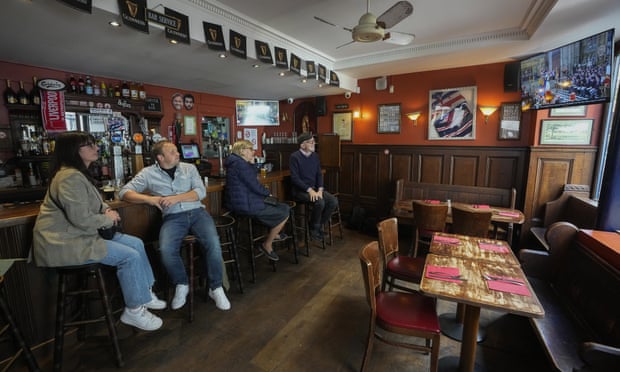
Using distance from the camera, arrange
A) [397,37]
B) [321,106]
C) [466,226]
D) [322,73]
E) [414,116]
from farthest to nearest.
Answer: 1. [321,106]
2. [414,116]
3. [322,73]
4. [466,226]
5. [397,37]

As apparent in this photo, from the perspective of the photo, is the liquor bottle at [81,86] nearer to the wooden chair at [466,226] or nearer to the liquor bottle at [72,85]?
the liquor bottle at [72,85]

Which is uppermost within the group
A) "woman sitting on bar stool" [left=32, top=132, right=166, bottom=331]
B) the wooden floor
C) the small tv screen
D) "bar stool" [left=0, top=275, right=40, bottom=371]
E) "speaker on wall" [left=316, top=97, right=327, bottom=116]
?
"speaker on wall" [left=316, top=97, right=327, bottom=116]

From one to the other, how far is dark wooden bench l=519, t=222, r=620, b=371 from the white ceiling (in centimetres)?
210

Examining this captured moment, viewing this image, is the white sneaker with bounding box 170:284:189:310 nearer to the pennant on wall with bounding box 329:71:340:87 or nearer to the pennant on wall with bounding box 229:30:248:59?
the pennant on wall with bounding box 229:30:248:59

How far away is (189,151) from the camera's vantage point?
228 inches

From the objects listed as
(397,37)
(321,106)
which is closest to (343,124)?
(321,106)

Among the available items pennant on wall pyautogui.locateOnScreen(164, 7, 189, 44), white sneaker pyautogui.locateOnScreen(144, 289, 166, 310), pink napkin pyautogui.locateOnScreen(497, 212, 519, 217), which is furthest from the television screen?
white sneaker pyautogui.locateOnScreen(144, 289, 166, 310)

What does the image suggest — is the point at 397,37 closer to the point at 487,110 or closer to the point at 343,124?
the point at 487,110

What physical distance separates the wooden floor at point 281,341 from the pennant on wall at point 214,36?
2.52m

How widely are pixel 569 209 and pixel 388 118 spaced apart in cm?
292

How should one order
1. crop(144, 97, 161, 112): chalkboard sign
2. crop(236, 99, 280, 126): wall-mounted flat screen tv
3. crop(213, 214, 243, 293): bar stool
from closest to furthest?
crop(213, 214, 243, 293): bar stool
crop(144, 97, 161, 112): chalkboard sign
crop(236, 99, 280, 126): wall-mounted flat screen tv

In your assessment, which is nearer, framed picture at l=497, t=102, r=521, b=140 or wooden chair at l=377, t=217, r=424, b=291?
wooden chair at l=377, t=217, r=424, b=291

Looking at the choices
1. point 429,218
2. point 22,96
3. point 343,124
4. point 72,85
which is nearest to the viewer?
point 429,218

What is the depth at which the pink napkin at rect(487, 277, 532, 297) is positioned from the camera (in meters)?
1.60
